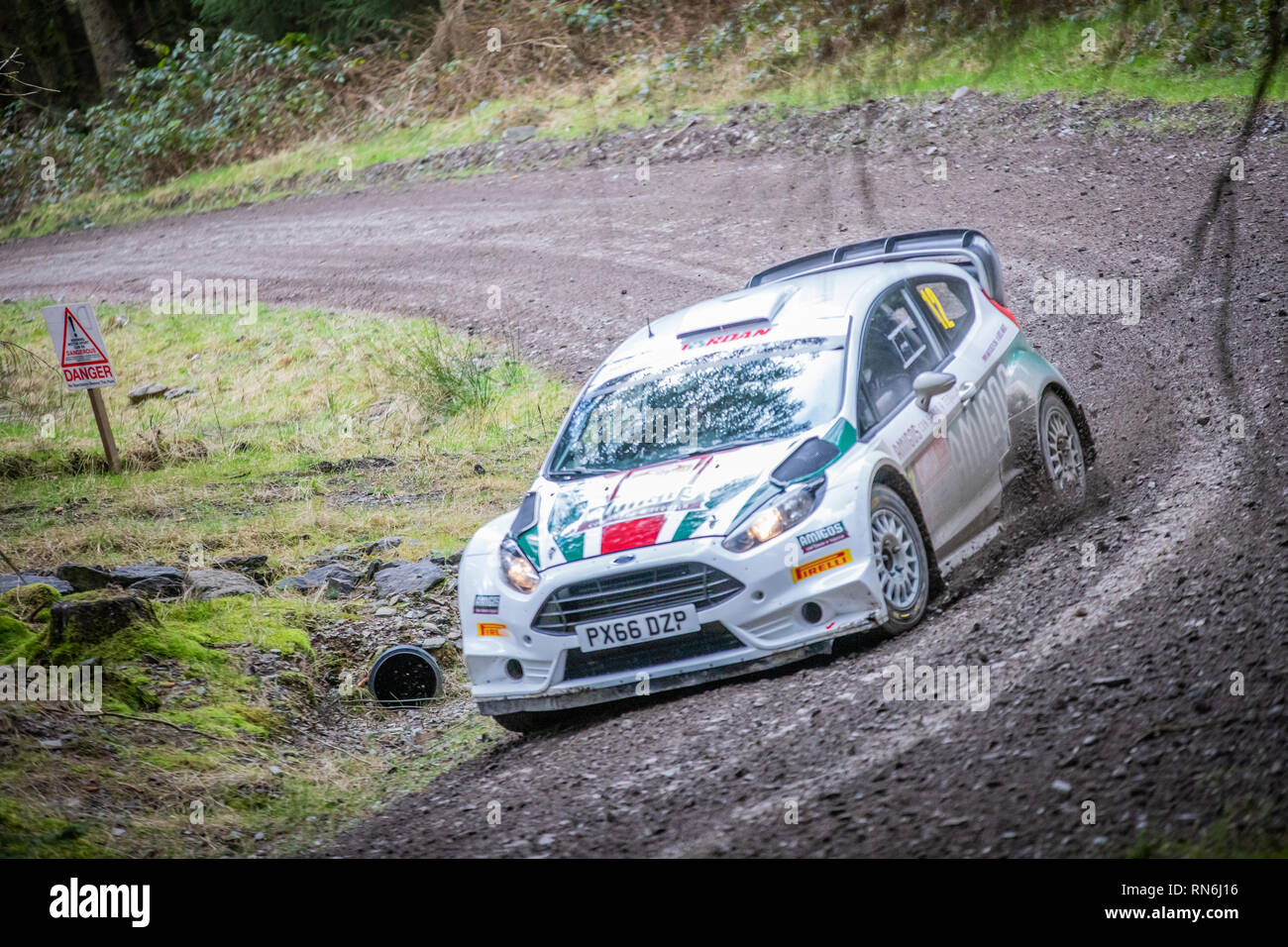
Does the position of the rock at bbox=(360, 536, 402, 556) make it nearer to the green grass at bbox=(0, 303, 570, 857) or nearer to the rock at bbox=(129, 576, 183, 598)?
the green grass at bbox=(0, 303, 570, 857)

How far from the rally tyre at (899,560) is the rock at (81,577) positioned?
5661 millimetres

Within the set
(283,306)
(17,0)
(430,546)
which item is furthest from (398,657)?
(17,0)

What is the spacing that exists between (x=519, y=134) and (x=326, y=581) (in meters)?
14.3

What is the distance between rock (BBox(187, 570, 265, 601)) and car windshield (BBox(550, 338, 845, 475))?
297cm

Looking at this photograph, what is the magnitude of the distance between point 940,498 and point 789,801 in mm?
2434

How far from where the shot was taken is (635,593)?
5.85 metres

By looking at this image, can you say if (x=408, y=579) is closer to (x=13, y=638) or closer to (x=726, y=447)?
(x=13, y=638)

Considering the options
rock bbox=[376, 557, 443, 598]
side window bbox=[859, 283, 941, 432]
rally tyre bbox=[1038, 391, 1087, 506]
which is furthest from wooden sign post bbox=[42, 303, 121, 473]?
rally tyre bbox=[1038, 391, 1087, 506]

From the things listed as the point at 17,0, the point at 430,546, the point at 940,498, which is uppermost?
the point at 17,0

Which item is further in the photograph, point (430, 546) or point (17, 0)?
point (17, 0)

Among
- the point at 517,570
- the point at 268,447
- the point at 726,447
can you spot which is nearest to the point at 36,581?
the point at 517,570

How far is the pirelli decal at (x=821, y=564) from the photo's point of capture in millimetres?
5715

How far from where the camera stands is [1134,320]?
35.1 ft
